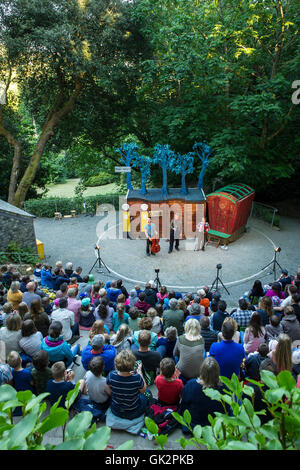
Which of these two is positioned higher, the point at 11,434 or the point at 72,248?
the point at 11,434

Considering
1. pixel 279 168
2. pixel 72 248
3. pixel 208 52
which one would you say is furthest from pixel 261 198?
pixel 72 248

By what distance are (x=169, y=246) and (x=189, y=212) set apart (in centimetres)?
190

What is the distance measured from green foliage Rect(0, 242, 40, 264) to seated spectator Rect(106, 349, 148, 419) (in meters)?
→ 9.67

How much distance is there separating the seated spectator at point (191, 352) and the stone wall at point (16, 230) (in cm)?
1020

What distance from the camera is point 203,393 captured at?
3949mm

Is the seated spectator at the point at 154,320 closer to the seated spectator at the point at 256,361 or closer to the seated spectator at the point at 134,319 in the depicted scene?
the seated spectator at the point at 134,319

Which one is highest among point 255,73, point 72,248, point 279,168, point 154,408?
point 255,73

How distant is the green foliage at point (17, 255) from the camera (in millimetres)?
12837

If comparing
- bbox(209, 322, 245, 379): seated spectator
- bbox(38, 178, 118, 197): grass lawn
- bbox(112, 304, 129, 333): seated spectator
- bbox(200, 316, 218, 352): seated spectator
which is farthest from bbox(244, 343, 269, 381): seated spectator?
bbox(38, 178, 118, 197): grass lawn

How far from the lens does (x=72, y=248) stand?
52.0ft

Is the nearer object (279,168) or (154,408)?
(154,408)

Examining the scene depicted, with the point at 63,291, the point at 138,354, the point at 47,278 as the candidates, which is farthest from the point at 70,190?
the point at 138,354
